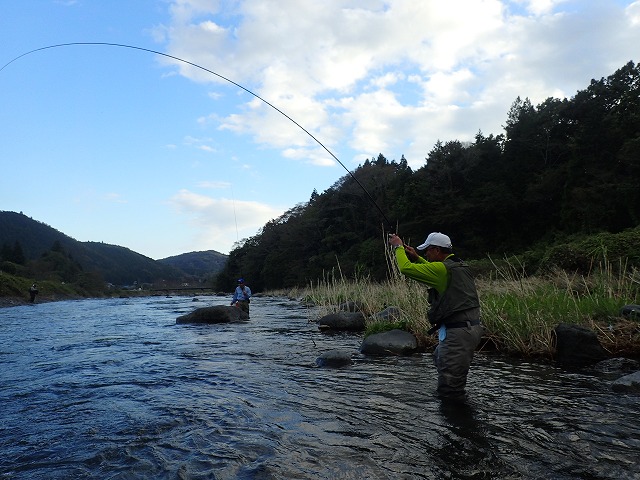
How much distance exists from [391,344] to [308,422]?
4.66 m

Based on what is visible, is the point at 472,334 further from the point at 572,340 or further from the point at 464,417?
the point at 572,340

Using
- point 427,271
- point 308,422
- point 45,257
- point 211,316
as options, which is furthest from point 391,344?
point 45,257

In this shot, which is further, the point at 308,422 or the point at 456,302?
the point at 456,302

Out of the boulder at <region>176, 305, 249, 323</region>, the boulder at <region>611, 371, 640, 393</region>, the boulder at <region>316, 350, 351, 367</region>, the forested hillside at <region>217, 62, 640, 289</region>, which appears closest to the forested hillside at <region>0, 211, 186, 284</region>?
the forested hillside at <region>217, 62, 640, 289</region>

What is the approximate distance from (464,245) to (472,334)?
4343cm

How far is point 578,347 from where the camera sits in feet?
23.8

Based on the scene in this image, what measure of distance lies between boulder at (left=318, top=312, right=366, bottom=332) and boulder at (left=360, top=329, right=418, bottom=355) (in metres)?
4.45

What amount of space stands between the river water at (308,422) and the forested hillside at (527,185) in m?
19.4

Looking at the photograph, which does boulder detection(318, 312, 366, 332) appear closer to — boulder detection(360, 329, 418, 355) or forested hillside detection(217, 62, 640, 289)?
boulder detection(360, 329, 418, 355)

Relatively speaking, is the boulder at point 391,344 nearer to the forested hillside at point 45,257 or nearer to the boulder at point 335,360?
the boulder at point 335,360

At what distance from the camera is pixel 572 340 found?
24.1ft

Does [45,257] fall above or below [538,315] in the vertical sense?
above

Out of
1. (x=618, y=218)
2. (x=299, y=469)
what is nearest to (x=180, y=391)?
(x=299, y=469)

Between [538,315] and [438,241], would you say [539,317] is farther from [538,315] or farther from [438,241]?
[438,241]
